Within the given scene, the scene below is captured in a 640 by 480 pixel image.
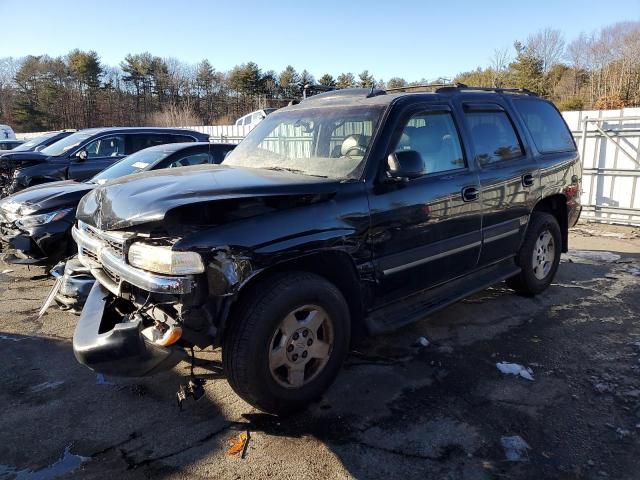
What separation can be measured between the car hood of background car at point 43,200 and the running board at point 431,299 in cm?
381

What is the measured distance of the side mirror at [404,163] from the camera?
3092 millimetres

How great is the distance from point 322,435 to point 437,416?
0.75m

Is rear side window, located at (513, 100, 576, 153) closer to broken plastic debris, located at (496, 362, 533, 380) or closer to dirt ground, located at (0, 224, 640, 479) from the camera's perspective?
dirt ground, located at (0, 224, 640, 479)

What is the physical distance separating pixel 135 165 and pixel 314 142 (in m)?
3.60

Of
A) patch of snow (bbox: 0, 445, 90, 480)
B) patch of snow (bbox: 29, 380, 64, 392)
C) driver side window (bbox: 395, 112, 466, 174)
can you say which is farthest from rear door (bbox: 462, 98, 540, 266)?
patch of snow (bbox: 29, 380, 64, 392)

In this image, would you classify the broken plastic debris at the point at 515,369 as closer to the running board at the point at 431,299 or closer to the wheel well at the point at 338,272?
the running board at the point at 431,299

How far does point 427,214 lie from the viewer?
11.3 ft

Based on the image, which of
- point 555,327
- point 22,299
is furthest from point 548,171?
point 22,299

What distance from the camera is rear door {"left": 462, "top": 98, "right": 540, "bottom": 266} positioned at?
13.3ft

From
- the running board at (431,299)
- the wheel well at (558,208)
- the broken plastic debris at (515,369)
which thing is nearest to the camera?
the running board at (431,299)

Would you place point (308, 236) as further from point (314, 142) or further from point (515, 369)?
point (515, 369)

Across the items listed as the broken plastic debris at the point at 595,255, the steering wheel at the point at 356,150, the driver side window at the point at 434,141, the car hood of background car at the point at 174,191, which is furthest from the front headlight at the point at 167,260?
the broken plastic debris at the point at 595,255

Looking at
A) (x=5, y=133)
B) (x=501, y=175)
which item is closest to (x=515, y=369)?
(x=501, y=175)

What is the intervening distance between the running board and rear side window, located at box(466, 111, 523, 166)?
3.42 feet
